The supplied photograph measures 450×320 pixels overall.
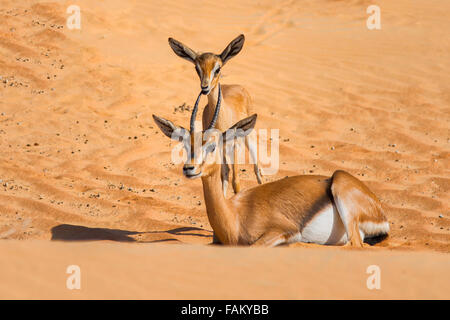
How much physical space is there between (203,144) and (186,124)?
492cm

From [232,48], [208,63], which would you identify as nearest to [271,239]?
[208,63]

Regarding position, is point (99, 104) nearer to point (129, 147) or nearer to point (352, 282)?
point (129, 147)

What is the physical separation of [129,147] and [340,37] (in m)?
8.00

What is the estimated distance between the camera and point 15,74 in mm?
11180

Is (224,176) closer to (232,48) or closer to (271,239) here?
(232,48)

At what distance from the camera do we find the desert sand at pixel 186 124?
405cm

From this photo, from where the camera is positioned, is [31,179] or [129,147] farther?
[129,147]

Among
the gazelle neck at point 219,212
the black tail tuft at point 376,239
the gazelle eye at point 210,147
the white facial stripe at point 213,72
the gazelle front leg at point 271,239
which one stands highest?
the white facial stripe at point 213,72

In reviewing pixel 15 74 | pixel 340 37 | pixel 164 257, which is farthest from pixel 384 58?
pixel 164 257

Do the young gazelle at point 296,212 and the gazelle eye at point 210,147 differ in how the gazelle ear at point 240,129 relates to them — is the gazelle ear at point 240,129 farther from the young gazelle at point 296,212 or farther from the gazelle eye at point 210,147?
the gazelle eye at point 210,147

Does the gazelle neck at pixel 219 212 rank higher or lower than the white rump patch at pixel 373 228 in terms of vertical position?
higher
